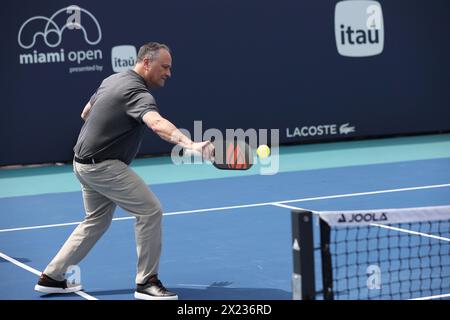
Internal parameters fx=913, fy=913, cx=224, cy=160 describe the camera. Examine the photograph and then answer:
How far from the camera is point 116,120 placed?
6.94m

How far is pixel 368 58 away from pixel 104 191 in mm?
10069

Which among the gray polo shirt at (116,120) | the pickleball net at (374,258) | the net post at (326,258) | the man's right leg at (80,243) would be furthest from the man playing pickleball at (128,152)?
the net post at (326,258)

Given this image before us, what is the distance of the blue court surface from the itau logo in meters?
1.67

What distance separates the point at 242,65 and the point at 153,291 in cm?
887

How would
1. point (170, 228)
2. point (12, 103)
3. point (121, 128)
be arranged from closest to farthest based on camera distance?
point (121, 128)
point (170, 228)
point (12, 103)

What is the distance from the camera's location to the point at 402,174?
1276cm

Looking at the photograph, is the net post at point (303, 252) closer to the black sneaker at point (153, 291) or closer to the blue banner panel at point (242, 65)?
the black sneaker at point (153, 291)

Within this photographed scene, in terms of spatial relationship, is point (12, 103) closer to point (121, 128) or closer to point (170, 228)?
point (170, 228)

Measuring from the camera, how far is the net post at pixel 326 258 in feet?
17.6

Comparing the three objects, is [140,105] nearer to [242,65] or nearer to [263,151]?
[263,151]

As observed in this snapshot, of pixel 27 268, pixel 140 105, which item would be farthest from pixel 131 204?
pixel 27 268

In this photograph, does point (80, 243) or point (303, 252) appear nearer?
point (303, 252)
